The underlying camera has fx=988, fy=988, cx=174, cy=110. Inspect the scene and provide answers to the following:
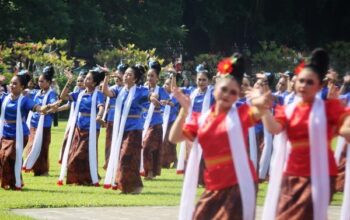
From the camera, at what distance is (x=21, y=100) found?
48.7 ft

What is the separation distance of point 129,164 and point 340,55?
33852 mm

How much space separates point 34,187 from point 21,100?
4.78 feet

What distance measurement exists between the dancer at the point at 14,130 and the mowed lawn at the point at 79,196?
0.24m

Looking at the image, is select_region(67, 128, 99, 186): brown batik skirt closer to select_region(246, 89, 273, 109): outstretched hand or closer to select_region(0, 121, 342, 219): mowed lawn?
select_region(0, 121, 342, 219): mowed lawn

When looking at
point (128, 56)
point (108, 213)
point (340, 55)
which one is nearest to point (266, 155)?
point (108, 213)

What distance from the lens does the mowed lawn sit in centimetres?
1304

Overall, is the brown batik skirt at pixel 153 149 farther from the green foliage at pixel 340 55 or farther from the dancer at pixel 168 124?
the green foliage at pixel 340 55

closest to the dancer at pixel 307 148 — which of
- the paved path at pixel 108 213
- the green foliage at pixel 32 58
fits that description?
the paved path at pixel 108 213

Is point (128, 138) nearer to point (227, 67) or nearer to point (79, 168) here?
point (79, 168)

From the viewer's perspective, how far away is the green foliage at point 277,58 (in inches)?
1812

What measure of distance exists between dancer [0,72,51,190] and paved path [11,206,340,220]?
2418 millimetres

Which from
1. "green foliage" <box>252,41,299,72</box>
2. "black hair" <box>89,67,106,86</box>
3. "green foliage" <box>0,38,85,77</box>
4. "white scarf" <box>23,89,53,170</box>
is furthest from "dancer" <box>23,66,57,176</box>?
"green foliage" <box>252,41,299,72</box>

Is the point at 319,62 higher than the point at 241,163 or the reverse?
higher

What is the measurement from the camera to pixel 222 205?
26.8 ft
